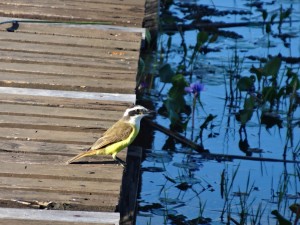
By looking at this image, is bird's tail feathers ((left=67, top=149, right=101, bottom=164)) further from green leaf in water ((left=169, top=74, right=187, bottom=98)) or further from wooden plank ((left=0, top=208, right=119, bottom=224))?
green leaf in water ((left=169, top=74, right=187, bottom=98))

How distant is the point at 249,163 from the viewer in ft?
23.6

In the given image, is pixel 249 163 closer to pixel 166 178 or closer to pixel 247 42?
pixel 166 178

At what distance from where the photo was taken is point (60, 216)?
4.37m

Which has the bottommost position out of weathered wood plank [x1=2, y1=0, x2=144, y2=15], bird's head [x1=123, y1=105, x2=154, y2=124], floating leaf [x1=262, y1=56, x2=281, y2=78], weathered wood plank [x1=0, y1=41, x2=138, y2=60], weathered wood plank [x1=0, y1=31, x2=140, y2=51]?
floating leaf [x1=262, y1=56, x2=281, y2=78]

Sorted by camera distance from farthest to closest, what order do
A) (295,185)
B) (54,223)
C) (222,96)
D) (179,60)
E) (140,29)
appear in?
(179,60), (222,96), (140,29), (295,185), (54,223)

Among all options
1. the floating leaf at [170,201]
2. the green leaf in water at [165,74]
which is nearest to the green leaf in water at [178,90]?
the green leaf in water at [165,74]

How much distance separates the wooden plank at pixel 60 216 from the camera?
433cm

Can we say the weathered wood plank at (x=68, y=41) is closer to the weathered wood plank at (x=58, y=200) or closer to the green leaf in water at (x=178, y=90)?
the green leaf in water at (x=178, y=90)

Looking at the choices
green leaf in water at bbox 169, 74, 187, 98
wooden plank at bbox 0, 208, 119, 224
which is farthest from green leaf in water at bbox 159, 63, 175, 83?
wooden plank at bbox 0, 208, 119, 224

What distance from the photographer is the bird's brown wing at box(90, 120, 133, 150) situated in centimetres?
507

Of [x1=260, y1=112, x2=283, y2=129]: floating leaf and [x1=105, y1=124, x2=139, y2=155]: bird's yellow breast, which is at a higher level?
[x1=105, y1=124, x2=139, y2=155]: bird's yellow breast

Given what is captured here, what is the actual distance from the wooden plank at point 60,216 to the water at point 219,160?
1.73 metres

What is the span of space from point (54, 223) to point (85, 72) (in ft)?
7.45

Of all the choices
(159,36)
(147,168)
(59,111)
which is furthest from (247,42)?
(59,111)
